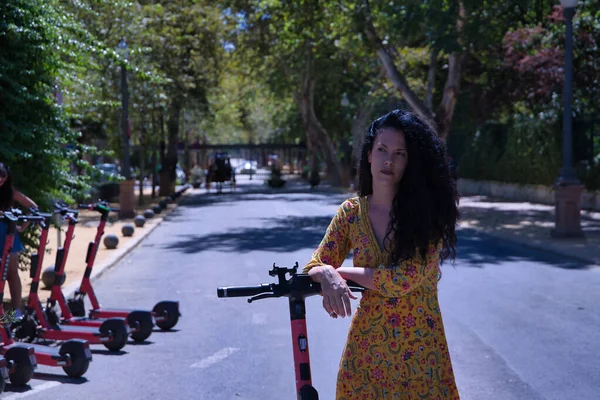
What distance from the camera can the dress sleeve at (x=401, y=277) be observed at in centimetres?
317

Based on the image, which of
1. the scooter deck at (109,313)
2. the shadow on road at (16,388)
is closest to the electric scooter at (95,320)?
the scooter deck at (109,313)

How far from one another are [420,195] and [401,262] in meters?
0.25

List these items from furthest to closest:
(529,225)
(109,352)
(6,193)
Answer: (529,225) < (6,193) < (109,352)

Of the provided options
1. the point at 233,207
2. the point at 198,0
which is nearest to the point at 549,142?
the point at 233,207

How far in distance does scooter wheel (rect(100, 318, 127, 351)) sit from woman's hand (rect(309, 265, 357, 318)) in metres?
5.41

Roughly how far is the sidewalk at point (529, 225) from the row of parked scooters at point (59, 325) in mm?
8359

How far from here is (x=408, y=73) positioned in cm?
4153

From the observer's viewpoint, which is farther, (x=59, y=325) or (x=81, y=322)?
(x=81, y=322)

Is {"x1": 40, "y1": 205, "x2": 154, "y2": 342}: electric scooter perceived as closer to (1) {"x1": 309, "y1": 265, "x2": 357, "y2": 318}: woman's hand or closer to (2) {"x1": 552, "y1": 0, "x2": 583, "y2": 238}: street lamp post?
(1) {"x1": 309, "y1": 265, "x2": 357, "y2": 318}: woman's hand

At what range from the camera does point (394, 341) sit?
326 centimetres

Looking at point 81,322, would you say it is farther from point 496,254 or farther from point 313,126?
point 313,126

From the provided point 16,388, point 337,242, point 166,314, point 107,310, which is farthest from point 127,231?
point 337,242

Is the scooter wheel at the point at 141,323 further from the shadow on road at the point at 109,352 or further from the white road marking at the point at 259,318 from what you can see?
the white road marking at the point at 259,318

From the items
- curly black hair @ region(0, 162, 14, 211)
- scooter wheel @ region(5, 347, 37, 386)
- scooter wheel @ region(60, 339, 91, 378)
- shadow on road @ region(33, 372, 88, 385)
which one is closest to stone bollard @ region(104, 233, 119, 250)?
curly black hair @ region(0, 162, 14, 211)
